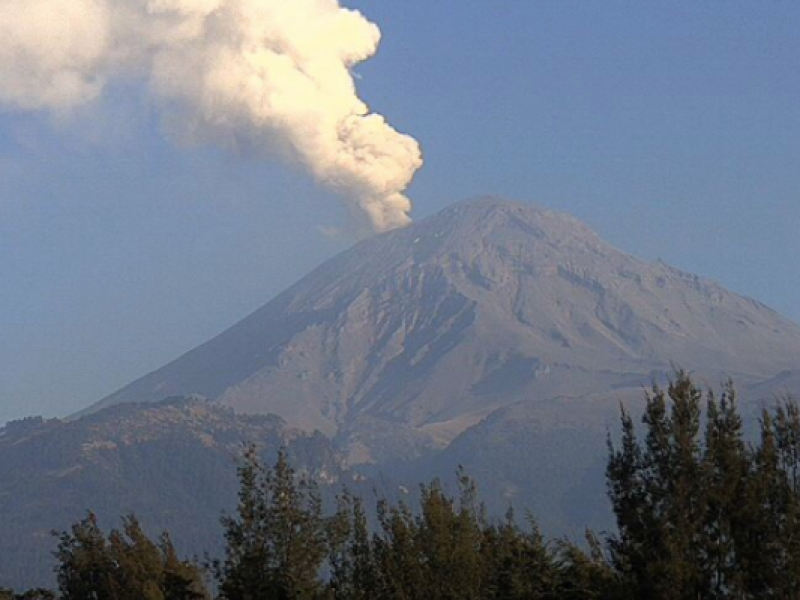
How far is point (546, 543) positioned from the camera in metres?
53.7

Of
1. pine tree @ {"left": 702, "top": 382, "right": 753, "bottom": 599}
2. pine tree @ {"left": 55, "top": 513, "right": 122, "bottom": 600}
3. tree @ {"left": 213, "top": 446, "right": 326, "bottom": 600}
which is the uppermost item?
pine tree @ {"left": 55, "top": 513, "right": 122, "bottom": 600}

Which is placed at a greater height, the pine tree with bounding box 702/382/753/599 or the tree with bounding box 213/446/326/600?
the tree with bounding box 213/446/326/600

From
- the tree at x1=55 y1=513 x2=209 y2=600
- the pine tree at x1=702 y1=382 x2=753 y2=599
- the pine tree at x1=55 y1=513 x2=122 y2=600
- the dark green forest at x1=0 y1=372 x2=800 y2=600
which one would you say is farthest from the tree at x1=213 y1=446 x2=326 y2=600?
the pine tree at x1=702 y1=382 x2=753 y2=599

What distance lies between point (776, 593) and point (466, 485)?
17.8 m

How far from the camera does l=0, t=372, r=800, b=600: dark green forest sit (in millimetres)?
41594

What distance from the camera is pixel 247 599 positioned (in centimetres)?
5056

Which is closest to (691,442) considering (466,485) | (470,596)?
(470,596)

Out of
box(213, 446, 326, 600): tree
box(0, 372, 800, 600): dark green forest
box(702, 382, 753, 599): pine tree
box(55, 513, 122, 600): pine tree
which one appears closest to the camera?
box(702, 382, 753, 599): pine tree

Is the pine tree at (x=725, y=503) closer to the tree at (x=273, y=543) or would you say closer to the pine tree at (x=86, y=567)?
the tree at (x=273, y=543)

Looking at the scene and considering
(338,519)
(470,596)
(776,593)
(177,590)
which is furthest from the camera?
(177,590)

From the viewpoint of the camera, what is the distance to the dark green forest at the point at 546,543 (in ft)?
136

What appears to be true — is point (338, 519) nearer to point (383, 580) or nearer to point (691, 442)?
point (383, 580)

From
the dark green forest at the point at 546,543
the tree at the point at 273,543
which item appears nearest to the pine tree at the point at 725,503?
the dark green forest at the point at 546,543

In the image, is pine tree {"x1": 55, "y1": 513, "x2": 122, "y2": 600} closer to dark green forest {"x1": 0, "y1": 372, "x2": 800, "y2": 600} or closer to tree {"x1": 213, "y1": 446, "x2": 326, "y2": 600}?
dark green forest {"x1": 0, "y1": 372, "x2": 800, "y2": 600}
